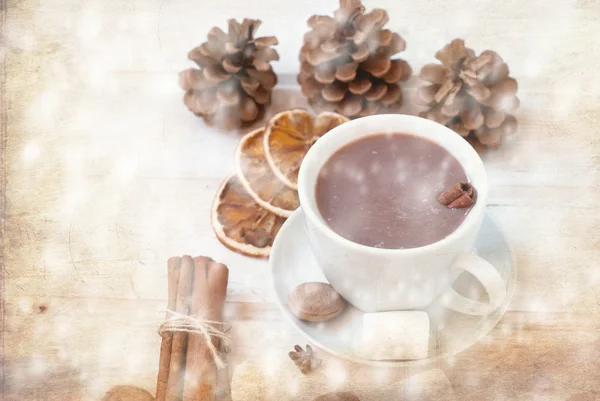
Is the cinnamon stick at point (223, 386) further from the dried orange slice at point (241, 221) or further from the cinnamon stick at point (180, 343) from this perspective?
the dried orange slice at point (241, 221)

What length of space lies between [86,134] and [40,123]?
11 centimetres

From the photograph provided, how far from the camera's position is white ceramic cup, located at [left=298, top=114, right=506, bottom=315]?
39.1 inches

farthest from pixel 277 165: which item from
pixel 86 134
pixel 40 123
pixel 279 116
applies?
pixel 40 123

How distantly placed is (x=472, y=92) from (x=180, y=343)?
675mm

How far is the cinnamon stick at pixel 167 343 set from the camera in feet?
3.69

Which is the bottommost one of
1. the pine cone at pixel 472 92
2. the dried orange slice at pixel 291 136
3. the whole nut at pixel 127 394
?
the whole nut at pixel 127 394

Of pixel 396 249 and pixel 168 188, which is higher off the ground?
pixel 396 249

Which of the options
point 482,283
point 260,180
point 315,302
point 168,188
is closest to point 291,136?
point 260,180

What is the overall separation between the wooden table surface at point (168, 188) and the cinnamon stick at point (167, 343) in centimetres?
3

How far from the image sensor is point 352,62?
4.44 feet

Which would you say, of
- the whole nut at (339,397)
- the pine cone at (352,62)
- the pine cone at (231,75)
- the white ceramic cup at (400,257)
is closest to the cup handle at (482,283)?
the white ceramic cup at (400,257)

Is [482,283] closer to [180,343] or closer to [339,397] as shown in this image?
[339,397]

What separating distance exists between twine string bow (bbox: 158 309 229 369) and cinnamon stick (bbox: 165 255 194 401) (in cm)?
1

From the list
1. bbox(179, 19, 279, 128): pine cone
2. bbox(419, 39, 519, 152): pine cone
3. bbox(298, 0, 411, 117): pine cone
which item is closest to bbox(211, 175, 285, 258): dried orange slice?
bbox(179, 19, 279, 128): pine cone
